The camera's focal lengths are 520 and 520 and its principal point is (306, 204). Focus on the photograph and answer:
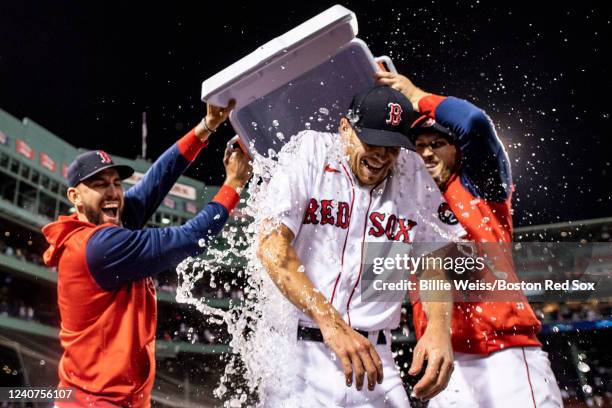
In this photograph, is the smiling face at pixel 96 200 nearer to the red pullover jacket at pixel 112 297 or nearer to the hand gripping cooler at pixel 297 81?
the red pullover jacket at pixel 112 297

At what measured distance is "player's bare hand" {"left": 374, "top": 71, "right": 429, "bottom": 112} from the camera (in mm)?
2342

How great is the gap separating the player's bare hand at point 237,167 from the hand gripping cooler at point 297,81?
21 centimetres

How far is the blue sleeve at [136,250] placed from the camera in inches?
108

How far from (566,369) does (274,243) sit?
793 inches

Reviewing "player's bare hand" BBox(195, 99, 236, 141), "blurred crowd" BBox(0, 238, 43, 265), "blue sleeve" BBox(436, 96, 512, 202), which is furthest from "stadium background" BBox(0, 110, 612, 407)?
"blue sleeve" BBox(436, 96, 512, 202)

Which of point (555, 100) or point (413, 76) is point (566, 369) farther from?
point (413, 76)

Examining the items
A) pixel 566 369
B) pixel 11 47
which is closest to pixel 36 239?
pixel 11 47

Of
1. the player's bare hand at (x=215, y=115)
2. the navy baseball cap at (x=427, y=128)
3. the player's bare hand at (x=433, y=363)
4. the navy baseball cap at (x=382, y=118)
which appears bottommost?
the player's bare hand at (x=433, y=363)

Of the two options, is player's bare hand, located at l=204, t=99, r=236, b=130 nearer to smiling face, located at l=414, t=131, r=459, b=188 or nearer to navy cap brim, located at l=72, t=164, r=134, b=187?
navy cap brim, located at l=72, t=164, r=134, b=187

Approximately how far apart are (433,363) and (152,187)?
2482 millimetres

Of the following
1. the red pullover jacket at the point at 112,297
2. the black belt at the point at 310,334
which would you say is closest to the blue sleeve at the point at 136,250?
the red pullover jacket at the point at 112,297

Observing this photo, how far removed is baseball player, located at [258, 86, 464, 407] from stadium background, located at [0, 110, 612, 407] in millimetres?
16910

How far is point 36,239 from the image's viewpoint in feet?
69.6

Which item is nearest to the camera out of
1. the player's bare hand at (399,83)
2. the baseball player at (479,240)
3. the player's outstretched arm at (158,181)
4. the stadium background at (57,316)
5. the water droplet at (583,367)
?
the baseball player at (479,240)
